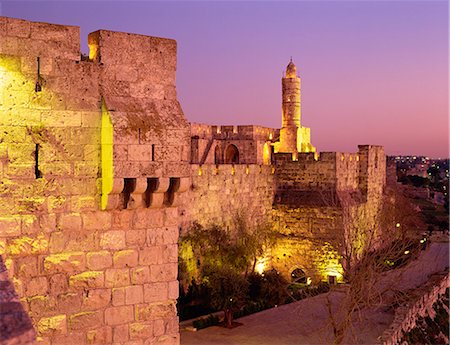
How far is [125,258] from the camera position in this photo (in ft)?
15.6

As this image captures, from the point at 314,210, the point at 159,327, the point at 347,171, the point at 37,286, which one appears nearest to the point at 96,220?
the point at 37,286

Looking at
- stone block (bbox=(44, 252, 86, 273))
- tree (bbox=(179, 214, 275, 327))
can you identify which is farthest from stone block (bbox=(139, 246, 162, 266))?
tree (bbox=(179, 214, 275, 327))

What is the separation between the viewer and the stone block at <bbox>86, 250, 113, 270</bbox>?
461 centimetres

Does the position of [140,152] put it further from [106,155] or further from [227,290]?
[227,290]

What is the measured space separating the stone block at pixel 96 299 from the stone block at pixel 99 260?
0.18 m

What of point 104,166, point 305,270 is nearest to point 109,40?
point 104,166

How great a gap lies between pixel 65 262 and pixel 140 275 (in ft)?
2.08

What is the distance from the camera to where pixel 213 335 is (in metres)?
12.1

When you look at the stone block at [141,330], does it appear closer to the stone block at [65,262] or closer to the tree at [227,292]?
the stone block at [65,262]

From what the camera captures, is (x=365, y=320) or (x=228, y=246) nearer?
(x=365, y=320)

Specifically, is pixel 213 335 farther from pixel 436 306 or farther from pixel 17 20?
pixel 17 20

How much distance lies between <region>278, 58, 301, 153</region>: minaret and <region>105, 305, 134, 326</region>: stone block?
21941 millimetres

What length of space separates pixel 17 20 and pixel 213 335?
896 cm

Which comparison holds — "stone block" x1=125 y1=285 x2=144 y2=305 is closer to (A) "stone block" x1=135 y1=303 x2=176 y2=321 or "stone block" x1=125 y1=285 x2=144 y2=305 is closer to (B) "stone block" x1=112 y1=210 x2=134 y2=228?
(A) "stone block" x1=135 y1=303 x2=176 y2=321
